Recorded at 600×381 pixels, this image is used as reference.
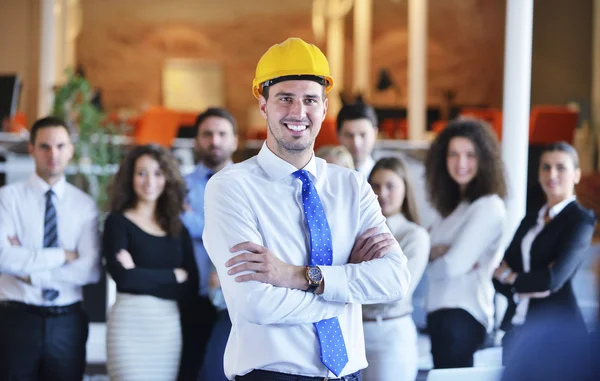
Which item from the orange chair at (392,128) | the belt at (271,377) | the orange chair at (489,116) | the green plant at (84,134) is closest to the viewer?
the belt at (271,377)

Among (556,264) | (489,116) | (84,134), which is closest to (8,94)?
(84,134)

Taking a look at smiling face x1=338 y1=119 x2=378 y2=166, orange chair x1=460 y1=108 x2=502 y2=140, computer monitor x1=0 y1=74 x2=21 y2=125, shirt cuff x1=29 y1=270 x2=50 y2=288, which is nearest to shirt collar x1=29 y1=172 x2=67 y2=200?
shirt cuff x1=29 y1=270 x2=50 y2=288

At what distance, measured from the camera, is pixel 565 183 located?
3857 millimetres

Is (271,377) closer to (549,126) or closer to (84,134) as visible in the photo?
(84,134)

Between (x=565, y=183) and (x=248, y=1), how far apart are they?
1621 centimetres

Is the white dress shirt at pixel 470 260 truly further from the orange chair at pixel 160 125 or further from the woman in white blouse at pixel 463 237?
the orange chair at pixel 160 125

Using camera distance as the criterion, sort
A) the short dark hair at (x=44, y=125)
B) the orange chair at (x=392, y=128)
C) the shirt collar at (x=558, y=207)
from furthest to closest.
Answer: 1. the orange chair at (x=392, y=128)
2. the short dark hair at (x=44, y=125)
3. the shirt collar at (x=558, y=207)

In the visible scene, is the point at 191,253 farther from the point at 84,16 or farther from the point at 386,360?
the point at 84,16

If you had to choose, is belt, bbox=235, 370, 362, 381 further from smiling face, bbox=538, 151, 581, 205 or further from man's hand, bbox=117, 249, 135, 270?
smiling face, bbox=538, 151, 581, 205

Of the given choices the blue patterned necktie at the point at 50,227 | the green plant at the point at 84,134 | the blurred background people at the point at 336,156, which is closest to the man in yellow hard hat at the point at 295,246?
the blurred background people at the point at 336,156

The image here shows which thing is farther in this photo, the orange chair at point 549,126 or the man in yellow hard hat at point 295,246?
the orange chair at point 549,126

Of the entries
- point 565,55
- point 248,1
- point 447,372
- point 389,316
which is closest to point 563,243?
point 389,316

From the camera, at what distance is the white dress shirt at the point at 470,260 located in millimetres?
3928

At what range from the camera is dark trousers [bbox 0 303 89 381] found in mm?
3990
